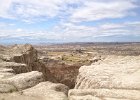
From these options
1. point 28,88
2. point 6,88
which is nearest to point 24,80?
point 28,88

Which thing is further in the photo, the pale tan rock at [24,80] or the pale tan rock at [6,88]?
the pale tan rock at [24,80]

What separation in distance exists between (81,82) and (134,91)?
5.81 metres

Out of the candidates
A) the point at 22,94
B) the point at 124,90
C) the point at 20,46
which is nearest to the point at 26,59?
the point at 20,46

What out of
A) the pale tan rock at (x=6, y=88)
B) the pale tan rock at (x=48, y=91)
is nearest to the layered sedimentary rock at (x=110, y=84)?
the pale tan rock at (x=48, y=91)

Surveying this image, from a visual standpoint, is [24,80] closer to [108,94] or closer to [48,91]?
[48,91]

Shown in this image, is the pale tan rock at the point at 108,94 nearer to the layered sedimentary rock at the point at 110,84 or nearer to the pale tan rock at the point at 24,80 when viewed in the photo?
the layered sedimentary rock at the point at 110,84

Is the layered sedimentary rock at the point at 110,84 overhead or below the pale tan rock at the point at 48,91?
overhead

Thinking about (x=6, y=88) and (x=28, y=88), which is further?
(x=28, y=88)

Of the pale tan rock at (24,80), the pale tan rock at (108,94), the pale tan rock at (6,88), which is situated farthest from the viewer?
the pale tan rock at (24,80)

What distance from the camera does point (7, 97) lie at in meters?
17.8

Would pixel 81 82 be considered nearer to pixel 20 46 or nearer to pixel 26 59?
pixel 26 59

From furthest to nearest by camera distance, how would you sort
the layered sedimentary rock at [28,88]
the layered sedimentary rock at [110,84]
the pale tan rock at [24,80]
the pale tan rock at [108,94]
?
the pale tan rock at [24,80] → the layered sedimentary rock at [28,88] → the layered sedimentary rock at [110,84] → the pale tan rock at [108,94]

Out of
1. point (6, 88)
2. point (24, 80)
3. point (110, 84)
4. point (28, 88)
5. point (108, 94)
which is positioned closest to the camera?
point (108, 94)

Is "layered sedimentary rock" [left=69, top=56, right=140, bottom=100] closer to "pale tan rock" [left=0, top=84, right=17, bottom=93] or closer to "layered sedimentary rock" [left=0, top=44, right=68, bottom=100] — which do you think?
"layered sedimentary rock" [left=0, top=44, right=68, bottom=100]
